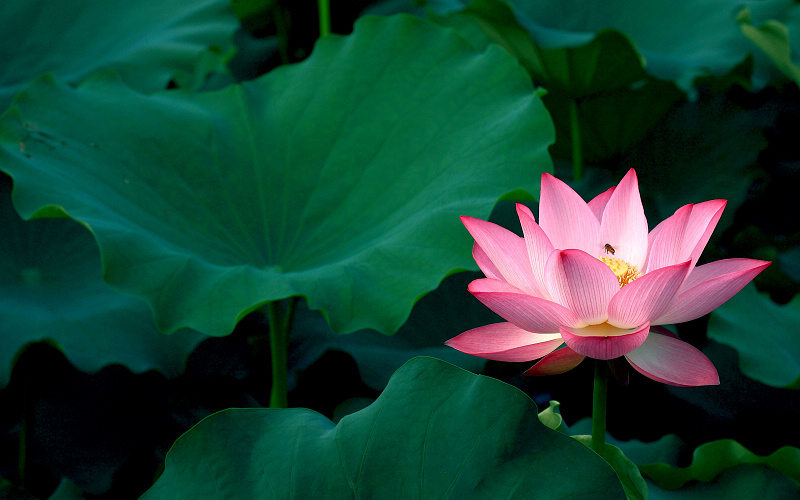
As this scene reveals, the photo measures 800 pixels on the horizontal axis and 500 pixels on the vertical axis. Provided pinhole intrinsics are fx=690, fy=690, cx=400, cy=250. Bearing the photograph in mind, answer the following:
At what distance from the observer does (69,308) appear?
117cm

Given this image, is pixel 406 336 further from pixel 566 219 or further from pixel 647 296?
pixel 647 296

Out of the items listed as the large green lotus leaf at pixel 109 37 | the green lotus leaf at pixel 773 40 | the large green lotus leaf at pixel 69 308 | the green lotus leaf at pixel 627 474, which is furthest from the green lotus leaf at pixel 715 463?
the large green lotus leaf at pixel 109 37

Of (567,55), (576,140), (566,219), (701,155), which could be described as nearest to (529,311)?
(566,219)

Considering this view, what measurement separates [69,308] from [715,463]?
102 cm

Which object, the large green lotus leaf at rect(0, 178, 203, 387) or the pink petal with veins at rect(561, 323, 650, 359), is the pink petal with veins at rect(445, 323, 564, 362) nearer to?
the pink petal with veins at rect(561, 323, 650, 359)

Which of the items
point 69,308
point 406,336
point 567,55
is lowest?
point 406,336

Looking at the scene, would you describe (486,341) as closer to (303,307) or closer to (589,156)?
(303,307)

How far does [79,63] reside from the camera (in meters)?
1.54

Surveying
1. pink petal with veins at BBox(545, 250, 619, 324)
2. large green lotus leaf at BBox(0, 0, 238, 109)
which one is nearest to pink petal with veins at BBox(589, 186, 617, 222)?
pink petal with veins at BBox(545, 250, 619, 324)

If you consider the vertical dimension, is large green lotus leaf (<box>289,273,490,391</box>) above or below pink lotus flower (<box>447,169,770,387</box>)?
below

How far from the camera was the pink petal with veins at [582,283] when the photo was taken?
1.67 ft

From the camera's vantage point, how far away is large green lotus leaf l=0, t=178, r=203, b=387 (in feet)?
3.52

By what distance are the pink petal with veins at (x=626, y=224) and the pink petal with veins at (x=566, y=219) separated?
0.01 m

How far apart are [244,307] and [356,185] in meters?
0.39
